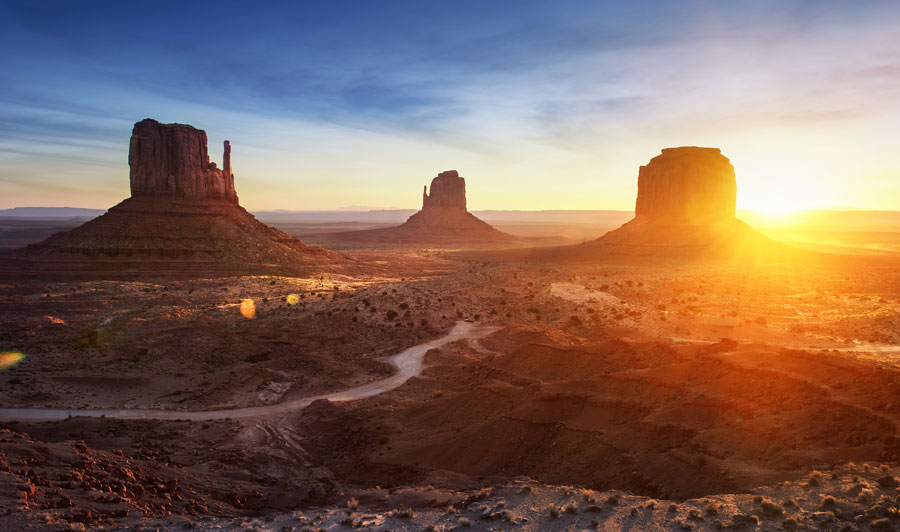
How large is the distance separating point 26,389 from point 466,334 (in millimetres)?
22473

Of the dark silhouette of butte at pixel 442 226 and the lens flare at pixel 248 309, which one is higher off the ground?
the dark silhouette of butte at pixel 442 226

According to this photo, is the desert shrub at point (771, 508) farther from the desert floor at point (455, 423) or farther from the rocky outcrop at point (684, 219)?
the rocky outcrop at point (684, 219)

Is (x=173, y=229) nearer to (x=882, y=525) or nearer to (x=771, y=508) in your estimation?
(x=771, y=508)

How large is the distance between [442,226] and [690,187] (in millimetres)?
76599

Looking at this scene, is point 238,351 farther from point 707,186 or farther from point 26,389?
point 707,186

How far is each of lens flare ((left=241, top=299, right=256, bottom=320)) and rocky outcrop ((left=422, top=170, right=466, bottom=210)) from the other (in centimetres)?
11598

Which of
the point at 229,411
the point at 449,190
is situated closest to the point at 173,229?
the point at 229,411

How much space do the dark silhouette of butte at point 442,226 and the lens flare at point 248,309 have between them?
3425 inches

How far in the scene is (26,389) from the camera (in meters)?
21.8

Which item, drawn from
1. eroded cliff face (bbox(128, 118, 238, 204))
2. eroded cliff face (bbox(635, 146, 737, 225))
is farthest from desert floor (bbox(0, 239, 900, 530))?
eroded cliff face (bbox(635, 146, 737, 225))

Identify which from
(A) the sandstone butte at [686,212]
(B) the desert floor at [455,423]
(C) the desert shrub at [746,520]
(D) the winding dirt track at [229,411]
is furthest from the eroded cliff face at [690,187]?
(C) the desert shrub at [746,520]

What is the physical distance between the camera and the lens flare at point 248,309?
36.6 metres

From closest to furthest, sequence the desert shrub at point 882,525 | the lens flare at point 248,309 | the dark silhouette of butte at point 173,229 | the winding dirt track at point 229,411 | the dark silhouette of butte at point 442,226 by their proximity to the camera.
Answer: the desert shrub at point 882,525 < the winding dirt track at point 229,411 < the lens flare at point 248,309 < the dark silhouette of butte at point 173,229 < the dark silhouette of butte at point 442,226

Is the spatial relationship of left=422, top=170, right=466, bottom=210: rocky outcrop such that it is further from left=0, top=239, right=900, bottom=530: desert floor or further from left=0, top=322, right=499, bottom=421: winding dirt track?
left=0, top=322, right=499, bottom=421: winding dirt track
